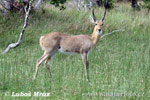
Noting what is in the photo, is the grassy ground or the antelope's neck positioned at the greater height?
the antelope's neck

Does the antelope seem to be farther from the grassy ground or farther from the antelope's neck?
the grassy ground

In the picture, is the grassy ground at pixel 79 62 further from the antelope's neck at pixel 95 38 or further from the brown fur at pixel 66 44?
the antelope's neck at pixel 95 38

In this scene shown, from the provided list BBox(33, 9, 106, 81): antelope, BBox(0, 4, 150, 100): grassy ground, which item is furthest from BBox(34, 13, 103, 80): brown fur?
BBox(0, 4, 150, 100): grassy ground

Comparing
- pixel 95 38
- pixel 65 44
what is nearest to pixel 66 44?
pixel 65 44

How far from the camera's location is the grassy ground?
246 inches

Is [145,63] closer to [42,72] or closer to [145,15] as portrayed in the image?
[42,72]

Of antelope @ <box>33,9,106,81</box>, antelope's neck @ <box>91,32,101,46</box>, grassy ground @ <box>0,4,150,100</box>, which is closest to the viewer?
grassy ground @ <box>0,4,150,100</box>

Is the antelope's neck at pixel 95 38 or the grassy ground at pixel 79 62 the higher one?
the antelope's neck at pixel 95 38

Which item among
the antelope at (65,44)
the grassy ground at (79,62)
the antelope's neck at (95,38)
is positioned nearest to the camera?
the grassy ground at (79,62)


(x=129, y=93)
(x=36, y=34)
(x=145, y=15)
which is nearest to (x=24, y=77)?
(x=129, y=93)

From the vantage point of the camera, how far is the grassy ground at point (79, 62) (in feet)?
20.5

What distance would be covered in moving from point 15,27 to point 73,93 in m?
5.73

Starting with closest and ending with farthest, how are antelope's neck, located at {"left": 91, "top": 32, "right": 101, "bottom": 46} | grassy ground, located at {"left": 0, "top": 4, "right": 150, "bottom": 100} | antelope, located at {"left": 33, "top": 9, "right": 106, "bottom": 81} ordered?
grassy ground, located at {"left": 0, "top": 4, "right": 150, "bottom": 100} → antelope, located at {"left": 33, "top": 9, "right": 106, "bottom": 81} → antelope's neck, located at {"left": 91, "top": 32, "right": 101, "bottom": 46}

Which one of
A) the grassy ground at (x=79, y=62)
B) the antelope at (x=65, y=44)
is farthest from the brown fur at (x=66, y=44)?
the grassy ground at (x=79, y=62)
